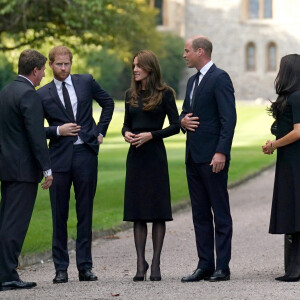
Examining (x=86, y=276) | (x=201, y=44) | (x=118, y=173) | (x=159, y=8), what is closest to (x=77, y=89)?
(x=201, y=44)

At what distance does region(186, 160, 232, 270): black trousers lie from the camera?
9.03 metres

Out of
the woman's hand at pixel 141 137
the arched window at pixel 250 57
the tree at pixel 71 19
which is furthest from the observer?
the arched window at pixel 250 57

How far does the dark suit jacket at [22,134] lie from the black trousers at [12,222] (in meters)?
0.09

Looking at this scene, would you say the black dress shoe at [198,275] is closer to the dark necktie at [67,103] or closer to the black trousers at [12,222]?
the black trousers at [12,222]

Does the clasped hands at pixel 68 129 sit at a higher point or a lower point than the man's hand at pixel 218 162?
higher

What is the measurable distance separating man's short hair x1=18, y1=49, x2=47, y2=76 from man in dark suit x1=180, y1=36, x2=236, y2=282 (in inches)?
46.2

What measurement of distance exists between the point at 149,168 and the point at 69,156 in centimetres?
66

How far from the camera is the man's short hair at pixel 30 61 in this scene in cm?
867

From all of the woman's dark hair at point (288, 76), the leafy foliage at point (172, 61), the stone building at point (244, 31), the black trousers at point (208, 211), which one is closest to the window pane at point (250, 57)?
the stone building at point (244, 31)

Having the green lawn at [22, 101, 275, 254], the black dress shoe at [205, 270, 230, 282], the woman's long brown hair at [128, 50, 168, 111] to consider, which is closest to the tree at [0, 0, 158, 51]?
the green lawn at [22, 101, 275, 254]

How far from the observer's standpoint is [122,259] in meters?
11.2

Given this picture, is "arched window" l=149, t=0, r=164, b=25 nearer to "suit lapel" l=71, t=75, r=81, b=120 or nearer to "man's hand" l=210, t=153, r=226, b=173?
"suit lapel" l=71, t=75, r=81, b=120

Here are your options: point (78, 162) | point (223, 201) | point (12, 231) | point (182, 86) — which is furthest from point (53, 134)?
point (182, 86)

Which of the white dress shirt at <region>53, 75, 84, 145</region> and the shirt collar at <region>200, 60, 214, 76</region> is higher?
the shirt collar at <region>200, 60, 214, 76</region>
